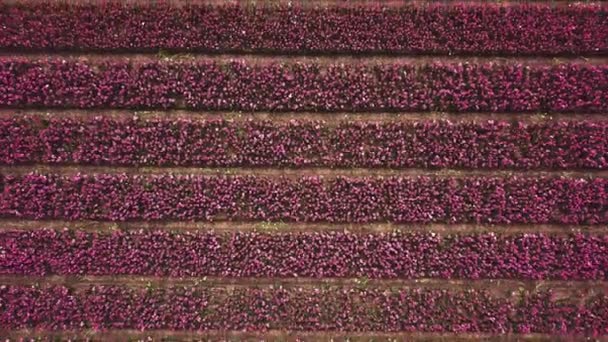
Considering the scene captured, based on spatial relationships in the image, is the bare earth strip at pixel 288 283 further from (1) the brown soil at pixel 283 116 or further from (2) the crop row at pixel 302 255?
(1) the brown soil at pixel 283 116

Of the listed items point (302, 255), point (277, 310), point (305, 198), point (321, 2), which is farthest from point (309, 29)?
point (277, 310)

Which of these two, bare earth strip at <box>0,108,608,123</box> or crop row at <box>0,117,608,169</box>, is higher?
bare earth strip at <box>0,108,608,123</box>

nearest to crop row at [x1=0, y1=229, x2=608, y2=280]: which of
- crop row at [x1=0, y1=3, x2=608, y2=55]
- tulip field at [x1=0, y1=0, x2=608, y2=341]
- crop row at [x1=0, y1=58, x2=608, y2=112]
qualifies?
tulip field at [x1=0, y1=0, x2=608, y2=341]

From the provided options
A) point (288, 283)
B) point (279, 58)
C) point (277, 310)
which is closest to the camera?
point (277, 310)

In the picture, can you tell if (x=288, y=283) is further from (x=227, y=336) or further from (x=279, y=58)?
(x=279, y=58)

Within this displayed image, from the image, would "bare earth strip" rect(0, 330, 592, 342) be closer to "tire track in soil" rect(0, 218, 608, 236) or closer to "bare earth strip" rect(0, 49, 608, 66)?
"tire track in soil" rect(0, 218, 608, 236)

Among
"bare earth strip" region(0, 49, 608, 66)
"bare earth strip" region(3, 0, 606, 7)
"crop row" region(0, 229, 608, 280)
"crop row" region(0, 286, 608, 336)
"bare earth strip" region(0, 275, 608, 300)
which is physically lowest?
"crop row" region(0, 286, 608, 336)

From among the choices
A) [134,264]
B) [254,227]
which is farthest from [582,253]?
[134,264]
